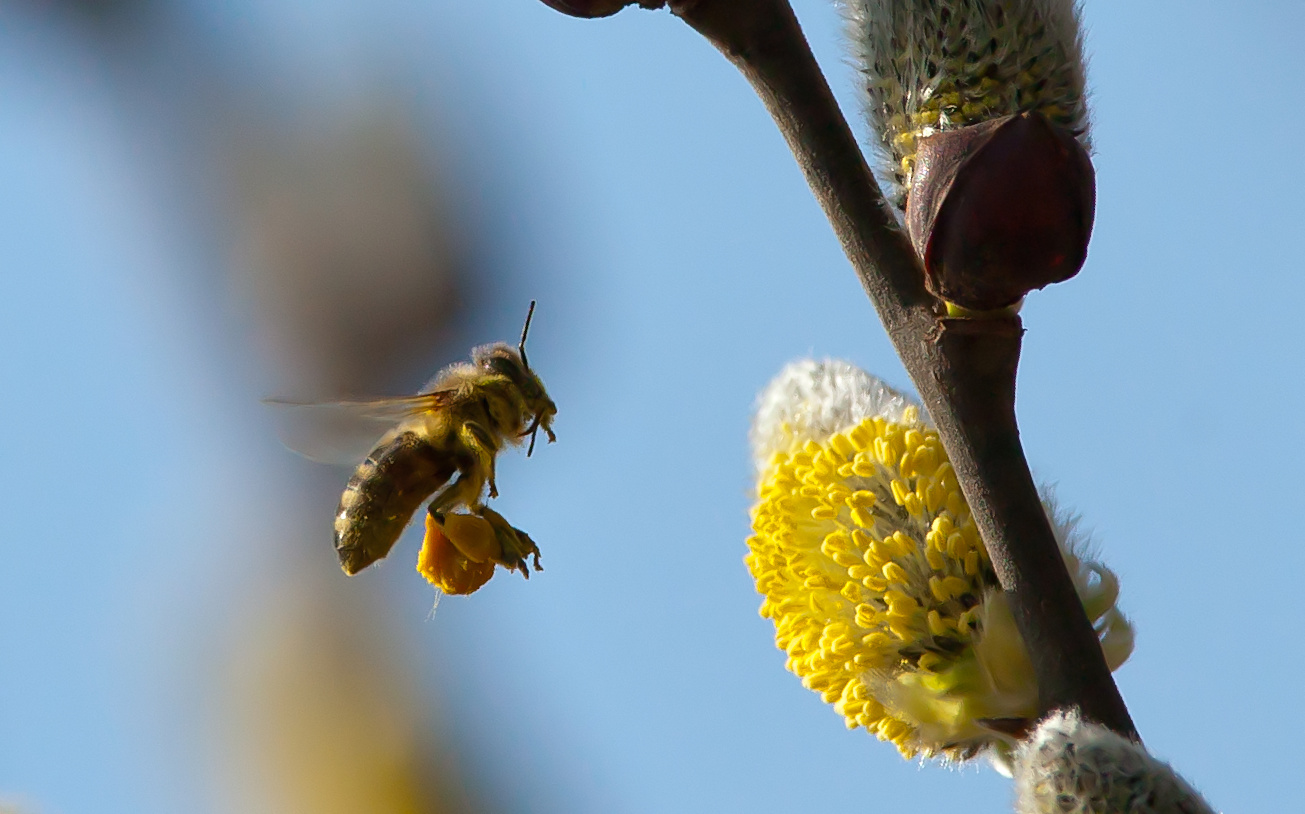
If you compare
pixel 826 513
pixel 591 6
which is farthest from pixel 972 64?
pixel 826 513

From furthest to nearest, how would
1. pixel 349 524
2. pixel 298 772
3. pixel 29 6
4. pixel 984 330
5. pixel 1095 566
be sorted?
pixel 298 772 → pixel 29 6 → pixel 349 524 → pixel 1095 566 → pixel 984 330

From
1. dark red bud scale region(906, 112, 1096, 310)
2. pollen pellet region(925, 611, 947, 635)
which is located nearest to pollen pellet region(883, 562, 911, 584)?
pollen pellet region(925, 611, 947, 635)

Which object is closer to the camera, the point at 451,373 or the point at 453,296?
the point at 451,373

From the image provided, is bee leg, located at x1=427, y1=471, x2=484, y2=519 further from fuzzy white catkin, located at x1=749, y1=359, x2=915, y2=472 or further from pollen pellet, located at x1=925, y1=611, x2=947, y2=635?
pollen pellet, located at x1=925, y1=611, x2=947, y2=635

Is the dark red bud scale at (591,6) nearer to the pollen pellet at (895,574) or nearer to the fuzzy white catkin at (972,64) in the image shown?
the fuzzy white catkin at (972,64)

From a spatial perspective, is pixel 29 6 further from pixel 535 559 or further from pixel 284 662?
pixel 535 559

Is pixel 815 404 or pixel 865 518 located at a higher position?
pixel 815 404

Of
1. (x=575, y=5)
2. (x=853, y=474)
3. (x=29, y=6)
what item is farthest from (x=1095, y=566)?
(x=29, y=6)

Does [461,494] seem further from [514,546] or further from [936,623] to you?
[936,623]
